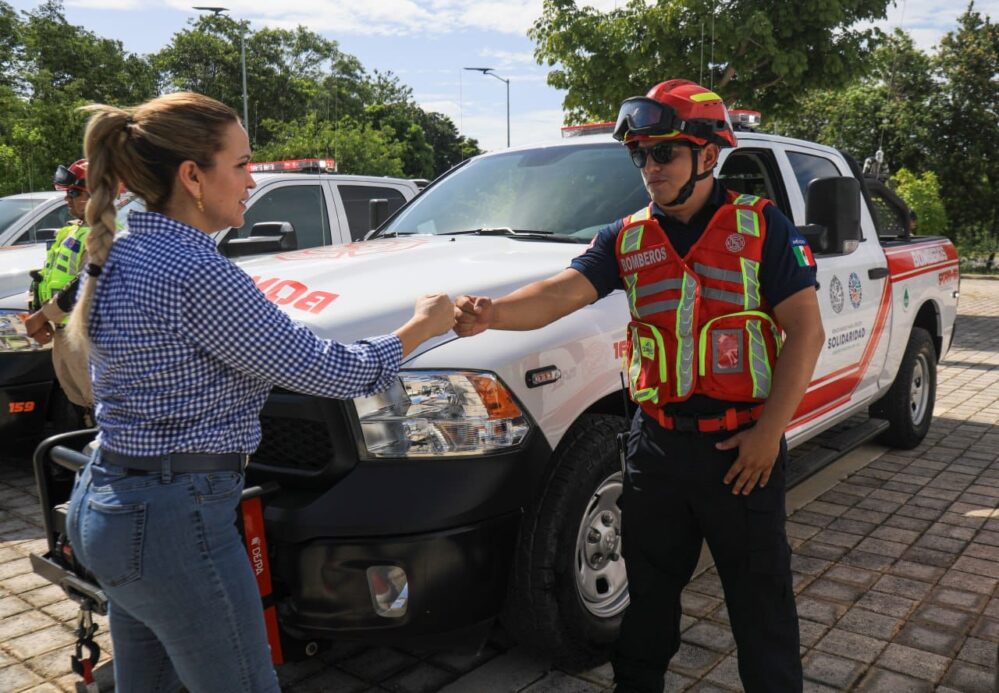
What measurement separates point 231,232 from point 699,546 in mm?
4617

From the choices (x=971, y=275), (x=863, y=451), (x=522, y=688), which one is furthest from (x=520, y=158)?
(x=971, y=275)

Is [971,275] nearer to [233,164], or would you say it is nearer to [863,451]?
[863,451]

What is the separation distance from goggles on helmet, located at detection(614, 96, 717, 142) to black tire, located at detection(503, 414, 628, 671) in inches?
41.6

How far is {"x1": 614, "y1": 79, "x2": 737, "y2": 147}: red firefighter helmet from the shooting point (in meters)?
2.38

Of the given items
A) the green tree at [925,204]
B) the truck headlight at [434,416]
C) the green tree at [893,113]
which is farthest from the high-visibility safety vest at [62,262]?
the green tree at [893,113]

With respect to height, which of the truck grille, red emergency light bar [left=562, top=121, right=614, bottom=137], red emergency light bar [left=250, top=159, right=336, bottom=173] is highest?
red emergency light bar [left=250, top=159, right=336, bottom=173]

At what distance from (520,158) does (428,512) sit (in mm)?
2329

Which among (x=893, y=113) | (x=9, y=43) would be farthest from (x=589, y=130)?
(x=9, y=43)

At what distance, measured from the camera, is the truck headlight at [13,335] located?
528 cm

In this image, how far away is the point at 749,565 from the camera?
7.87 feet

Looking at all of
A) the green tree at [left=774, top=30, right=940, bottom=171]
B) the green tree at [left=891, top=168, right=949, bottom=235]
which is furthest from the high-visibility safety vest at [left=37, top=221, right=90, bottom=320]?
the green tree at [left=774, top=30, right=940, bottom=171]

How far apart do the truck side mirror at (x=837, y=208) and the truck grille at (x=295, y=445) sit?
230 centimetres

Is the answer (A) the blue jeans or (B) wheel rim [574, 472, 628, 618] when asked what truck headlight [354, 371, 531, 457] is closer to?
(B) wheel rim [574, 472, 628, 618]

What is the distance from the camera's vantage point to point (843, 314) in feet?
14.8
